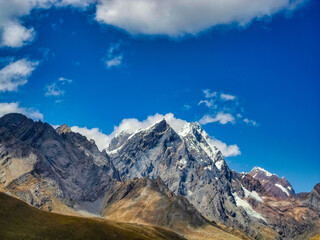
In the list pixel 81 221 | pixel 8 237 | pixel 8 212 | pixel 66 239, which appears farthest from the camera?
pixel 81 221

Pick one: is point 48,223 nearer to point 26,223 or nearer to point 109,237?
point 26,223

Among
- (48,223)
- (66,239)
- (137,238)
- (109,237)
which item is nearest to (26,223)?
(48,223)

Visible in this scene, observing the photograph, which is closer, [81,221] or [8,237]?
[8,237]

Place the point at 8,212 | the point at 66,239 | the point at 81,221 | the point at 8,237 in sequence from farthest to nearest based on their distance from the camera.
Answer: the point at 81,221, the point at 8,212, the point at 66,239, the point at 8,237

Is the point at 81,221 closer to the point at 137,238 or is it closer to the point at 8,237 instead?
the point at 137,238

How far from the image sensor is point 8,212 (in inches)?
6786

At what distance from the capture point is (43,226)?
550 feet

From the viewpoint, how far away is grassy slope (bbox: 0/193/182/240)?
154m

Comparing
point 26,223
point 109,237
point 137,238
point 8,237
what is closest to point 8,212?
point 26,223

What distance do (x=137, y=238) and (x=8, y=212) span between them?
2536 inches

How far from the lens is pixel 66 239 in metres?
159

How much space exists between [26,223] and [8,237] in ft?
76.5

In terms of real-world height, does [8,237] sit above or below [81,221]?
below

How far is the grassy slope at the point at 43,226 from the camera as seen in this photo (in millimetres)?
154500
